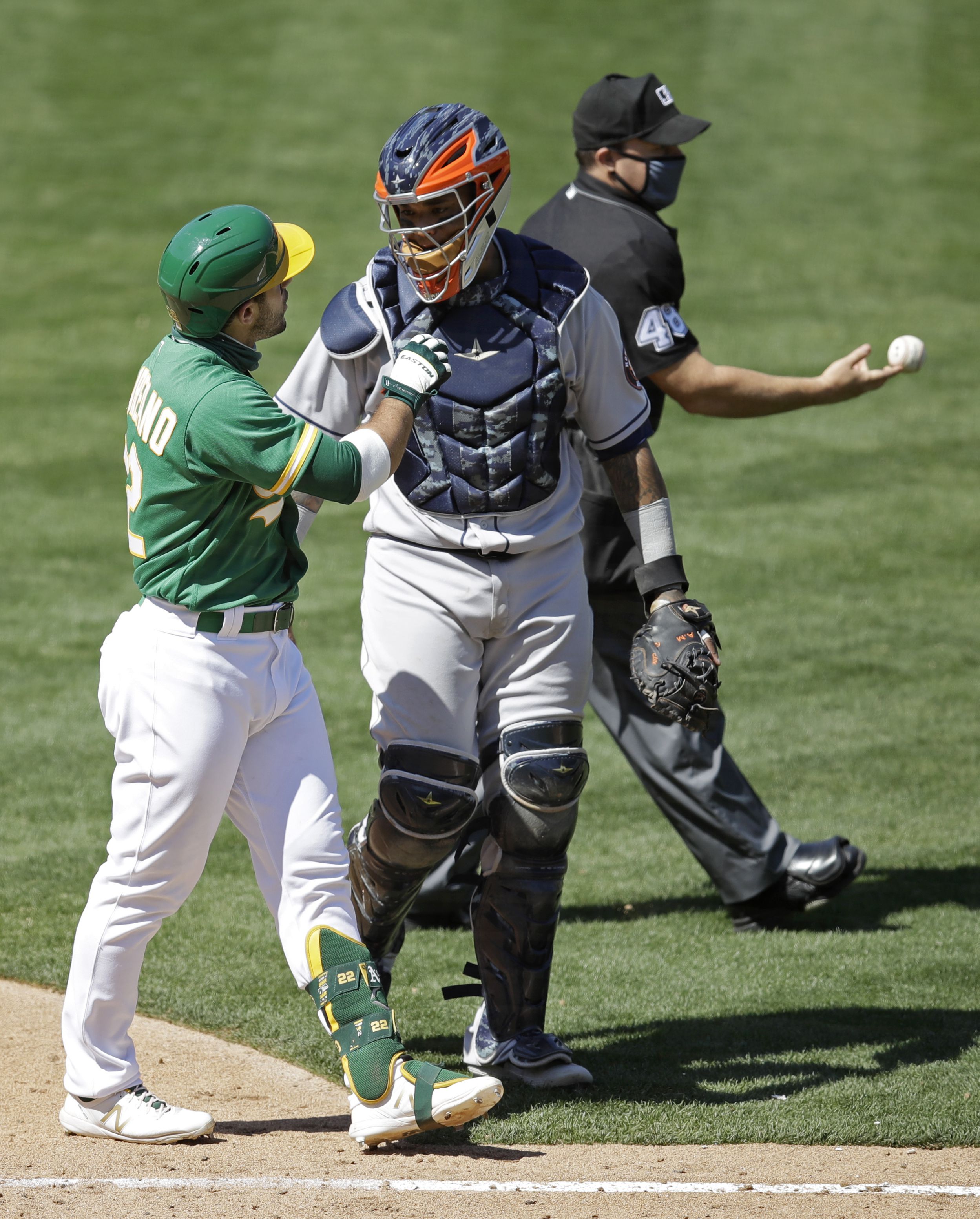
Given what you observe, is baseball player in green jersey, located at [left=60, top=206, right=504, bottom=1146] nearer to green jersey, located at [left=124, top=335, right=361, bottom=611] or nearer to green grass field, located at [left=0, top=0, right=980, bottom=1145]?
green jersey, located at [left=124, top=335, right=361, bottom=611]

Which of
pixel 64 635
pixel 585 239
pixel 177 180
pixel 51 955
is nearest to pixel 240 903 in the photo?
pixel 51 955

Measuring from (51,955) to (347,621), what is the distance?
4543 millimetres

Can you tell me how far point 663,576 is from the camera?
4.33 meters

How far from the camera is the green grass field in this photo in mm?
4844

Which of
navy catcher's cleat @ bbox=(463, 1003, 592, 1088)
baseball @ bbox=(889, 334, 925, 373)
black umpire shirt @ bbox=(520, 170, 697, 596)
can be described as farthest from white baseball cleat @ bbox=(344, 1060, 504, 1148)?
baseball @ bbox=(889, 334, 925, 373)

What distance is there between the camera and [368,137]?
64.2 ft

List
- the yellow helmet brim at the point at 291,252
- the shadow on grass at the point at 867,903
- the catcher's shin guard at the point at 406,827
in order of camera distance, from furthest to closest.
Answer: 1. the shadow on grass at the point at 867,903
2. the catcher's shin guard at the point at 406,827
3. the yellow helmet brim at the point at 291,252

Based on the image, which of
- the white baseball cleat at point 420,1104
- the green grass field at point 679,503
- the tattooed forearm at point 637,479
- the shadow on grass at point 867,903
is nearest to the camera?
the white baseball cleat at point 420,1104

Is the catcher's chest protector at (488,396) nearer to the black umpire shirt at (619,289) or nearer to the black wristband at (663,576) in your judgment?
the black wristband at (663,576)

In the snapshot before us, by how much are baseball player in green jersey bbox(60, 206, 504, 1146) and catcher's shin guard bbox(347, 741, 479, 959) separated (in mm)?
387

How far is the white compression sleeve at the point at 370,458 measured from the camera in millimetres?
3588

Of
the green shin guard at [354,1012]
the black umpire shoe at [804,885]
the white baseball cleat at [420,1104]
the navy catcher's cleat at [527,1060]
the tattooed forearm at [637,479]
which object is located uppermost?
the tattooed forearm at [637,479]

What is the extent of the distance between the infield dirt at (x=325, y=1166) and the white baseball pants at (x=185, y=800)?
236 millimetres

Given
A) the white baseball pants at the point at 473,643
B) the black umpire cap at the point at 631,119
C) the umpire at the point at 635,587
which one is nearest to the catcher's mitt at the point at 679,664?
the white baseball pants at the point at 473,643
